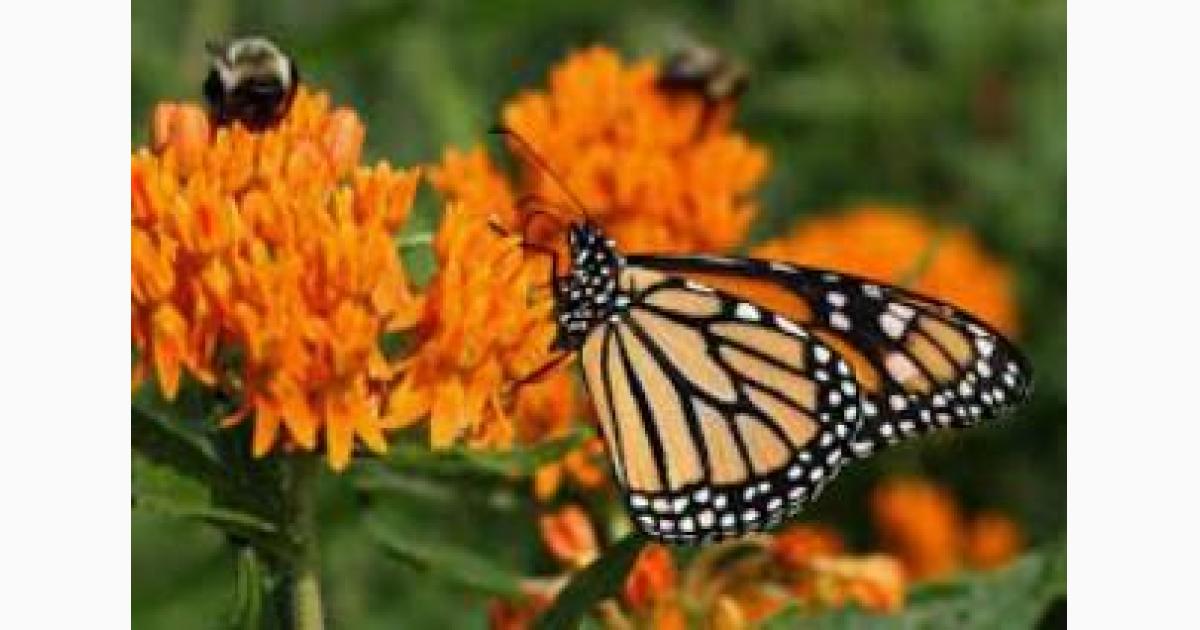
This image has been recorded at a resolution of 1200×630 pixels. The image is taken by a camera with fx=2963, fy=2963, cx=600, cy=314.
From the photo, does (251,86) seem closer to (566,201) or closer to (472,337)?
(472,337)

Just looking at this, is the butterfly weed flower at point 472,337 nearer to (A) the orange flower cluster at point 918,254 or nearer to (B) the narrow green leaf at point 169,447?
(B) the narrow green leaf at point 169,447

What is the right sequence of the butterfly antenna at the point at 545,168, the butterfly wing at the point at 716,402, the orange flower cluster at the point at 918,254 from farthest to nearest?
the orange flower cluster at the point at 918,254 < the butterfly antenna at the point at 545,168 < the butterfly wing at the point at 716,402

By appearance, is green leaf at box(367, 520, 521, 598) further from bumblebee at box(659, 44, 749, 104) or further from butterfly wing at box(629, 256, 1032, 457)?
bumblebee at box(659, 44, 749, 104)

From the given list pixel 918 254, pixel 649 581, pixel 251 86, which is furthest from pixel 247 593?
pixel 918 254

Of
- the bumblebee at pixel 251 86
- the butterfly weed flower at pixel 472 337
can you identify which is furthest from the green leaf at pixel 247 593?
the bumblebee at pixel 251 86

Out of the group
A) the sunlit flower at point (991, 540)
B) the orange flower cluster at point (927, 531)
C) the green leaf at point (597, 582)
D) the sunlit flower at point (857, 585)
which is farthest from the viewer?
the orange flower cluster at point (927, 531)

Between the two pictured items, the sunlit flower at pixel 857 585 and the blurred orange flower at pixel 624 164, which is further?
the blurred orange flower at pixel 624 164
